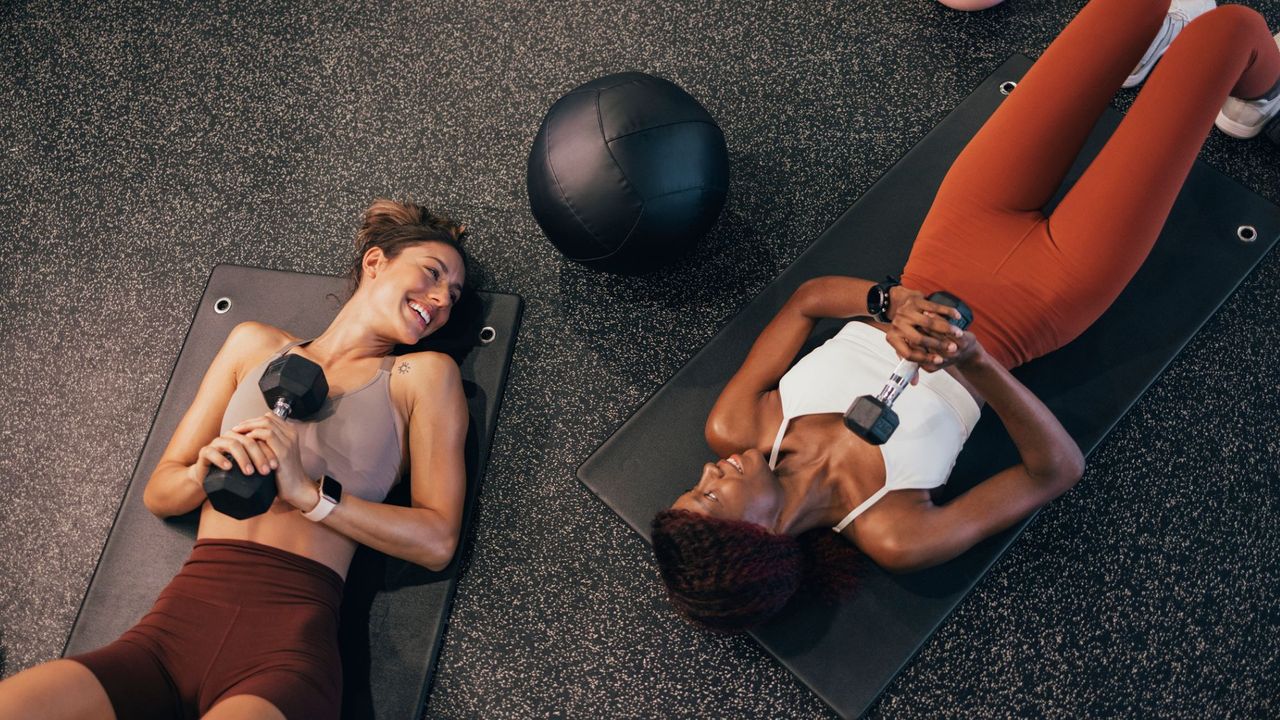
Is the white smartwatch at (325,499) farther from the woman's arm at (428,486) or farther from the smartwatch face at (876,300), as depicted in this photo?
the smartwatch face at (876,300)

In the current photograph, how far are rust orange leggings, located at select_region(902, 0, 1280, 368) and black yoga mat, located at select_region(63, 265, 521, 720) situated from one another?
0.98 m

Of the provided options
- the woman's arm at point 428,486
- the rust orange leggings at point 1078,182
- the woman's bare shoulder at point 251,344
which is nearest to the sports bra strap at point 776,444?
the rust orange leggings at point 1078,182

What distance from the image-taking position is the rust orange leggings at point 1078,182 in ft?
5.05

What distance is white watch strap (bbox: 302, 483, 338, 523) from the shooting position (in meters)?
1.52

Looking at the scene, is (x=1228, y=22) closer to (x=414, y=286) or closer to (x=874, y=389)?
(x=874, y=389)

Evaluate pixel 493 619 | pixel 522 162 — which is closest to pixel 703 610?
pixel 493 619

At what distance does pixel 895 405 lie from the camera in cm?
152

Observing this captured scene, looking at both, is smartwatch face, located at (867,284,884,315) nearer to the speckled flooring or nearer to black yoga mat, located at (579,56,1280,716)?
black yoga mat, located at (579,56,1280,716)

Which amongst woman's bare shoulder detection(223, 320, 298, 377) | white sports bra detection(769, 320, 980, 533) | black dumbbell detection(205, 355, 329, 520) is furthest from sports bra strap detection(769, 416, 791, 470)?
woman's bare shoulder detection(223, 320, 298, 377)

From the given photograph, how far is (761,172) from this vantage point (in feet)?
7.17

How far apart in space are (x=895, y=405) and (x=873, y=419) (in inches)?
10.4

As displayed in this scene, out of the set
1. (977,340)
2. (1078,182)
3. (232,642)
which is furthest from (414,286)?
(1078,182)

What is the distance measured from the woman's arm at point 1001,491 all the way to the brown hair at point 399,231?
1092mm

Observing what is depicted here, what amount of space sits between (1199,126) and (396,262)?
161cm
